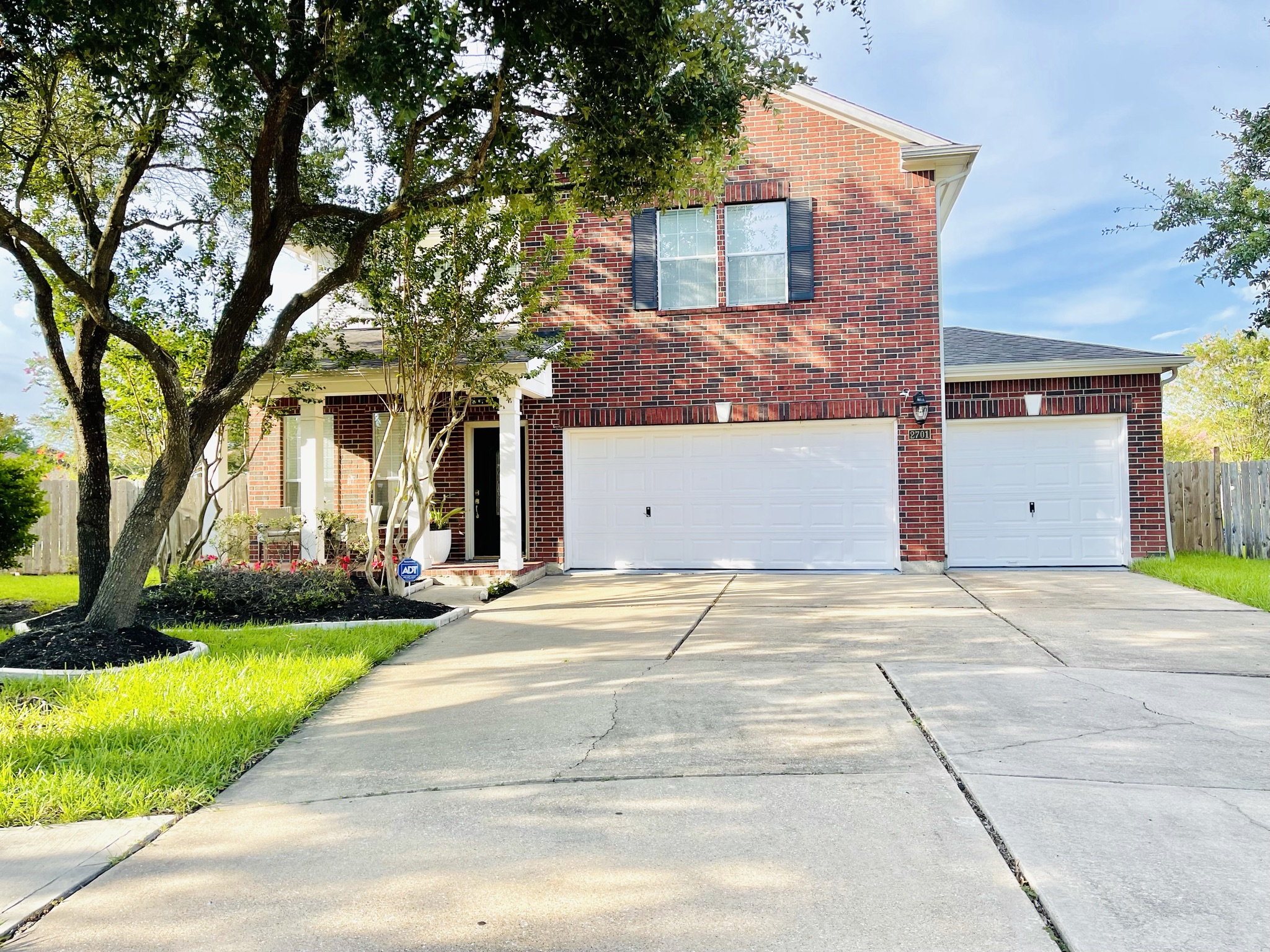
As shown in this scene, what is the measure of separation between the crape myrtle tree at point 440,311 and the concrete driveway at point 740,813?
10.2ft

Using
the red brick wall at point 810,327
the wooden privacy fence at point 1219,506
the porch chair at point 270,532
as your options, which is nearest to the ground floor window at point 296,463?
the porch chair at point 270,532

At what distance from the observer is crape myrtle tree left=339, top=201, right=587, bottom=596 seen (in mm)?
8016

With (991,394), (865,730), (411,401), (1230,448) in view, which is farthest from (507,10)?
(1230,448)

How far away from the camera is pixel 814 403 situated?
441 inches


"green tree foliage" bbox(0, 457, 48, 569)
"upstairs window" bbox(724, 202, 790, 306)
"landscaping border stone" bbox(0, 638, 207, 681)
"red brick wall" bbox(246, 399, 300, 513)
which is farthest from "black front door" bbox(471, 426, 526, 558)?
"landscaping border stone" bbox(0, 638, 207, 681)

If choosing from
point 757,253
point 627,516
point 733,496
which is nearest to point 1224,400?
point 757,253

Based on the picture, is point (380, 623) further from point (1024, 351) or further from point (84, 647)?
point (1024, 351)

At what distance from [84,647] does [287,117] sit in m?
4.34

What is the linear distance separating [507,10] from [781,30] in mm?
2389

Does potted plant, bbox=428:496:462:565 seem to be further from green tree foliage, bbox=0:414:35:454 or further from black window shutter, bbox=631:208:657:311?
green tree foliage, bbox=0:414:35:454

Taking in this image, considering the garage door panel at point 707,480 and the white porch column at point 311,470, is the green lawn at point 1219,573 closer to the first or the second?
the garage door panel at point 707,480

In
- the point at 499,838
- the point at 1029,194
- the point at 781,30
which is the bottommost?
the point at 499,838

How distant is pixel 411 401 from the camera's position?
8539mm

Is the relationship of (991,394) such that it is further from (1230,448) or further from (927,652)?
(1230,448)
